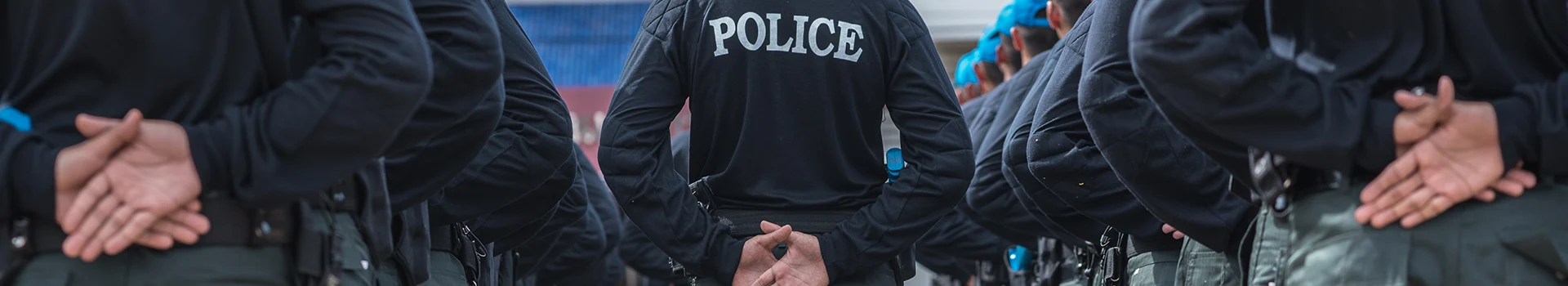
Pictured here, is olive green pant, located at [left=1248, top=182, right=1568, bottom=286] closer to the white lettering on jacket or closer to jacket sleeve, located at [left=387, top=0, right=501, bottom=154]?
jacket sleeve, located at [left=387, top=0, right=501, bottom=154]

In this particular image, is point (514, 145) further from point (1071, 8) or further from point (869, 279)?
point (1071, 8)

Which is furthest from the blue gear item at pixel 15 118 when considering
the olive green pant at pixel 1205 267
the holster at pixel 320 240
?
the olive green pant at pixel 1205 267

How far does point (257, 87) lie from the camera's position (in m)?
2.60

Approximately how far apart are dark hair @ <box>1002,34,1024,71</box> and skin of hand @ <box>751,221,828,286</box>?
282cm

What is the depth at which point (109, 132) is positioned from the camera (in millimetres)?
2355

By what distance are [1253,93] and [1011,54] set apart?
157 inches

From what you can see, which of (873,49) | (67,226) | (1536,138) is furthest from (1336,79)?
(67,226)

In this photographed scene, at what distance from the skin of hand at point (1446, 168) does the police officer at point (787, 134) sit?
1.49 meters

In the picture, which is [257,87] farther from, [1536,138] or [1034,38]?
[1034,38]

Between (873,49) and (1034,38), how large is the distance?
82.4 inches

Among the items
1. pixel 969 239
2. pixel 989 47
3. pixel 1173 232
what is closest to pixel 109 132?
pixel 1173 232

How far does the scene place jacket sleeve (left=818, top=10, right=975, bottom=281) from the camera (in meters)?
3.79

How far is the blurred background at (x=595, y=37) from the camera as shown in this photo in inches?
520

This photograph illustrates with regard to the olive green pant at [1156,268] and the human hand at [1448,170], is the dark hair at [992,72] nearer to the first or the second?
the olive green pant at [1156,268]
